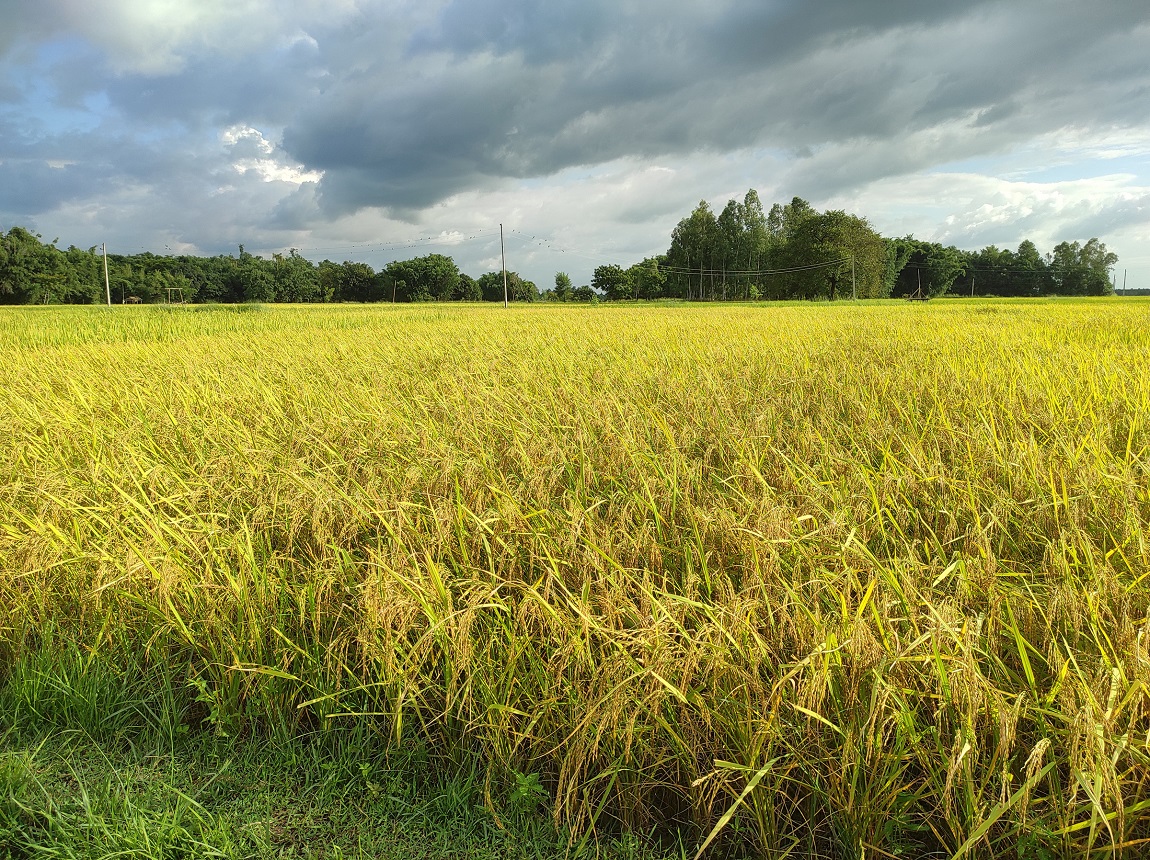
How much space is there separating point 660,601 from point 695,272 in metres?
78.0

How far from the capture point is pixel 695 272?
7512 centimetres

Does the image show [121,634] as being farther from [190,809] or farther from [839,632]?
[839,632]

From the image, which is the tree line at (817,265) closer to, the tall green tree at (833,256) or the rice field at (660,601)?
the tall green tree at (833,256)

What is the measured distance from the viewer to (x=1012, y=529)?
221 cm

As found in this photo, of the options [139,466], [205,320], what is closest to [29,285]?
[205,320]

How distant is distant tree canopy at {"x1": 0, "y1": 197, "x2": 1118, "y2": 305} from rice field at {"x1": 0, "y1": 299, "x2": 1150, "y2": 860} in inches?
2384

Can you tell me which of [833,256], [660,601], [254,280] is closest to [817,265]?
[833,256]

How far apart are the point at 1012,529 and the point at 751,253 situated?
241 feet

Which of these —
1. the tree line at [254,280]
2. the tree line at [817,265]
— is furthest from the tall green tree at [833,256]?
the tree line at [254,280]

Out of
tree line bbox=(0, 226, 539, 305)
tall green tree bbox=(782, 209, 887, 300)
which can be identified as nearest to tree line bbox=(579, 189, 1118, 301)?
tall green tree bbox=(782, 209, 887, 300)

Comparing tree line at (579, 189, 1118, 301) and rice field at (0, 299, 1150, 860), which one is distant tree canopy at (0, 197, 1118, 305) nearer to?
tree line at (579, 189, 1118, 301)

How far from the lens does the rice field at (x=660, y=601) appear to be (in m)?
1.21

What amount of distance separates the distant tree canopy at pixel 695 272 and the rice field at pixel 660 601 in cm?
6056

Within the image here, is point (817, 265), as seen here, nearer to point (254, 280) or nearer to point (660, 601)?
point (660, 601)
